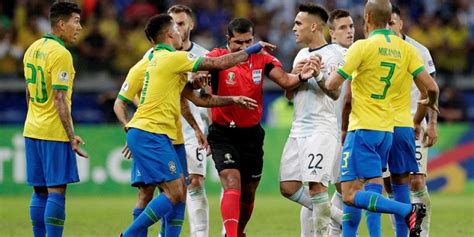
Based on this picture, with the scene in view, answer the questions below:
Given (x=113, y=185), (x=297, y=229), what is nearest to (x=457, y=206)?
(x=297, y=229)

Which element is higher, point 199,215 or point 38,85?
point 38,85

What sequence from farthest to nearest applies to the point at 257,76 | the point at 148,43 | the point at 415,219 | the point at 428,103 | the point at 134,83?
the point at 148,43 < the point at 257,76 < the point at 134,83 < the point at 428,103 < the point at 415,219

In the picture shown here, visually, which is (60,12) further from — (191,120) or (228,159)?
(228,159)

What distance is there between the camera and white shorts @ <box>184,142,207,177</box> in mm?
12586

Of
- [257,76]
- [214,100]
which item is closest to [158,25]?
[214,100]

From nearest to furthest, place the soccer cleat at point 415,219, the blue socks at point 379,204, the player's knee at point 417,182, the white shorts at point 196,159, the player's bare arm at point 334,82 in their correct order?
the soccer cleat at point 415,219 < the blue socks at point 379,204 < the player's bare arm at point 334,82 < the player's knee at point 417,182 < the white shorts at point 196,159

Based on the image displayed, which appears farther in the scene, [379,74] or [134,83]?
[134,83]

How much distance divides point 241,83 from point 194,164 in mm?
1586

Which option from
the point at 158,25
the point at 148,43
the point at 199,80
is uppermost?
the point at 148,43

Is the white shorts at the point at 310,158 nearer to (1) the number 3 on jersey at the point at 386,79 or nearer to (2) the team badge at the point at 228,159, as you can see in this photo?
(2) the team badge at the point at 228,159

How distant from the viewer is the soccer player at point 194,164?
39.8ft

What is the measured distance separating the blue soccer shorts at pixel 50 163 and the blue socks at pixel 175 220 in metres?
1.07

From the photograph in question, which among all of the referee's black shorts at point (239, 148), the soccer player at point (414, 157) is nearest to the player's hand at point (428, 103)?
the soccer player at point (414, 157)

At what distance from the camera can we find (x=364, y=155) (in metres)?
10.4
